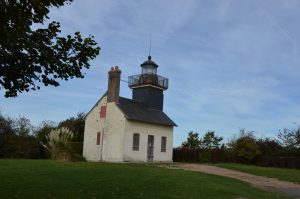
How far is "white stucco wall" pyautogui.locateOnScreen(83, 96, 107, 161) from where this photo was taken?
34000mm

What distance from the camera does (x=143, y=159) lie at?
3328cm

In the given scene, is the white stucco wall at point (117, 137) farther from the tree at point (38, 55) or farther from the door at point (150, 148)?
the tree at point (38, 55)

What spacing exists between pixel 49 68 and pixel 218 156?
95.2 ft


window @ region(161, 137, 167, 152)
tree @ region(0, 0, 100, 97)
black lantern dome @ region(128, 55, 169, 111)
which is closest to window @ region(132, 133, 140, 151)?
window @ region(161, 137, 167, 152)

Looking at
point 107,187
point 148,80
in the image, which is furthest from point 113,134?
point 107,187

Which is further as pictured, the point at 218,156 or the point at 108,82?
the point at 218,156

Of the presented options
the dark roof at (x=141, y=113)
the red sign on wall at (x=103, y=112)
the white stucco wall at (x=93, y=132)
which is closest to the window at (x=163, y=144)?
the dark roof at (x=141, y=113)

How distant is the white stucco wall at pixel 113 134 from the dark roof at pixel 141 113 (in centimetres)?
62

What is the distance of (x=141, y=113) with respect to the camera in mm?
34156

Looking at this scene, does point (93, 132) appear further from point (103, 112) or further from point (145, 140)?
point (145, 140)

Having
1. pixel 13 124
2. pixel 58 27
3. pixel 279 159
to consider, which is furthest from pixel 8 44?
pixel 13 124

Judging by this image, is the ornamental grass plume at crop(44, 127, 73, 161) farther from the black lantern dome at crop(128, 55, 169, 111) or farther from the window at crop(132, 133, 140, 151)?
the black lantern dome at crop(128, 55, 169, 111)

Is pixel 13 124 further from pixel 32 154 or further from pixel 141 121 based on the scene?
pixel 141 121

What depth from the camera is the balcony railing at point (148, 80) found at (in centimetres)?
3653
